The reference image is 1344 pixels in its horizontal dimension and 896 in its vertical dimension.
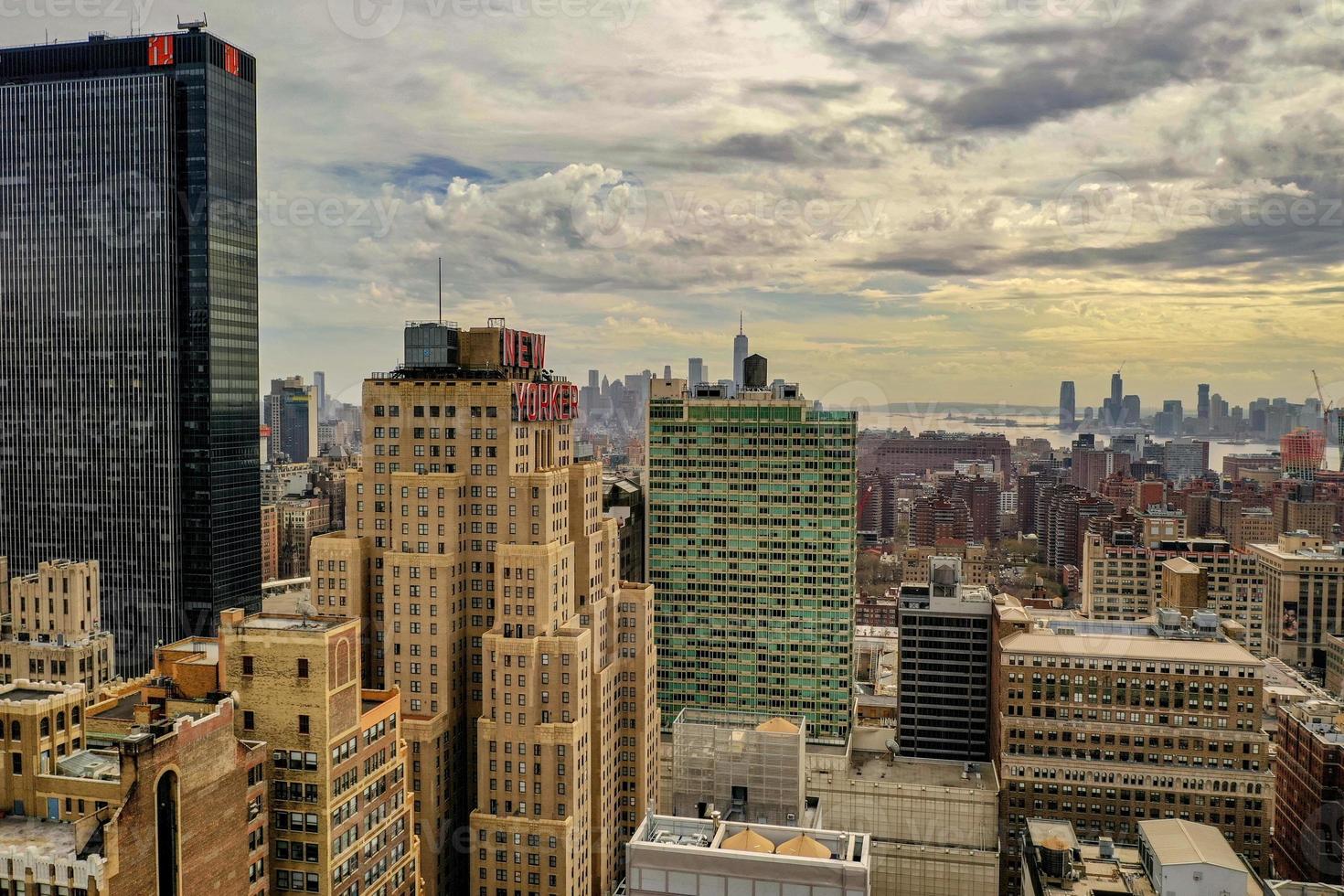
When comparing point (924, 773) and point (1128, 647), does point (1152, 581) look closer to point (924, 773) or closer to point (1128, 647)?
point (1128, 647)

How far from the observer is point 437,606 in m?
51.0

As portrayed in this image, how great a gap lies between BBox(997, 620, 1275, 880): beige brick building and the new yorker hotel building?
2613 centimetres

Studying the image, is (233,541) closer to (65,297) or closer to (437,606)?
(65,297)

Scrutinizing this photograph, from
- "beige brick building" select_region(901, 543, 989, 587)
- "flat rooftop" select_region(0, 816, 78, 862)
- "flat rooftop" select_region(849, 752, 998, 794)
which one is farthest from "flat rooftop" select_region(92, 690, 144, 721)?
"beige brick building" select_region(901, 543, 989, 587)

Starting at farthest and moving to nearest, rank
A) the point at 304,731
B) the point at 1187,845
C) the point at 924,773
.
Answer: the point at 924,773, the point at 1187,845, the point at 304,731

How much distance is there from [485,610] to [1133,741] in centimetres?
4023

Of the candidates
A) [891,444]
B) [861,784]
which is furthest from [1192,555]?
[861,784]

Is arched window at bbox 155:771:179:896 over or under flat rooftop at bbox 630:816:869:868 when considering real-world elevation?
over

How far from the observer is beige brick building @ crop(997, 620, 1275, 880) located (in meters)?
61.9

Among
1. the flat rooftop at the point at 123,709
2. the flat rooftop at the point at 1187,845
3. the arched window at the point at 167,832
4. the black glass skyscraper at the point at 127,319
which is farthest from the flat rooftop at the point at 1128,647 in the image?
the black glass skyscraper at the point at 127,319

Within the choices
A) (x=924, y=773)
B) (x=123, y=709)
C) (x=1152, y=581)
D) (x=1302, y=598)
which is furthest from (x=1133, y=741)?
(x=123, y=709)

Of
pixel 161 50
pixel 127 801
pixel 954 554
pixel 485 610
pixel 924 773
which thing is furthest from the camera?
pixel 954 554

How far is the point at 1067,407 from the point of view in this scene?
305 feet

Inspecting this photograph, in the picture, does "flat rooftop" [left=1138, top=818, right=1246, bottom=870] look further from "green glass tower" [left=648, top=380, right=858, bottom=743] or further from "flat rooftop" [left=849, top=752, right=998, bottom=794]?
"green glass tower" [left=648, top=380, right=858, bottom=743]
